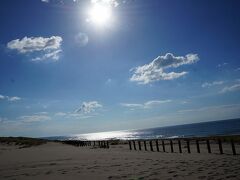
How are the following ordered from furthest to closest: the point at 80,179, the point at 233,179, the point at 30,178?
the point at 30,178, the point at 80,179, the point at 233,179

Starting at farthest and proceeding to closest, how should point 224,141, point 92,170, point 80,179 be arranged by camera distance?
point 224,141 → point 92,170 → point 80,179

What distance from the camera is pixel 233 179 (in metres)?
9.89

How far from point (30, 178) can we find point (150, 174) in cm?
515

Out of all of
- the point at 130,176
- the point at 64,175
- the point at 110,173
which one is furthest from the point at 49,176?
the point at 130,176

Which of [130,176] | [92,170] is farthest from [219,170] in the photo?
[92,170]

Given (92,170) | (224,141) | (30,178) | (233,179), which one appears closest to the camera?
(233,179)

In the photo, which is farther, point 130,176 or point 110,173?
point 110,173

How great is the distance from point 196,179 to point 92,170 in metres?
5.30

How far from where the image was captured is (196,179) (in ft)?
33.3

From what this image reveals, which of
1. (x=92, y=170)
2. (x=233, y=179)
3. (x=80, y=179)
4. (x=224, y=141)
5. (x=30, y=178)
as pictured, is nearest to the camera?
(x=233, y=179)

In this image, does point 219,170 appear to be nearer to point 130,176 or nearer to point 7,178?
point 130,176

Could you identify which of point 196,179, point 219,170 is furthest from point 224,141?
point 196,179

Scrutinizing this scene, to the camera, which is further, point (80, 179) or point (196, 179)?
point (80, 179)

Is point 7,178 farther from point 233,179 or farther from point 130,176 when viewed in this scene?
point 233,179
